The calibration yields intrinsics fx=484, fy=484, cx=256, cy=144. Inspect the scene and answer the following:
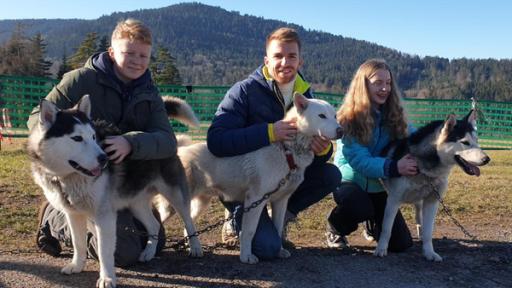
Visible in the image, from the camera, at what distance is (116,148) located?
3.73 m

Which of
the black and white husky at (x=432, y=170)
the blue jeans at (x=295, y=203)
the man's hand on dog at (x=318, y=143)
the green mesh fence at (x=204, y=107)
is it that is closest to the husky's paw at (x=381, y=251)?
the black and white husky at (x=432, y=170)

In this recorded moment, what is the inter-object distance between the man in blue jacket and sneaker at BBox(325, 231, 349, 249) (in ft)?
1.64

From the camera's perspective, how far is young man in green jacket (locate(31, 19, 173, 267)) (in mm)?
4062

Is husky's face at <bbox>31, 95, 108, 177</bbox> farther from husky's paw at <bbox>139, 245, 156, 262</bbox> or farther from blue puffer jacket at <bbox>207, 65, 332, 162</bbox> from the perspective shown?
blue puffer jacket at <bbox>207, 65, 332, 162</bbox>

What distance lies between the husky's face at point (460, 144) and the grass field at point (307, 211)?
189 cm

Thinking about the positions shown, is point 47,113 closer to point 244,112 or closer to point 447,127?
point 244,112

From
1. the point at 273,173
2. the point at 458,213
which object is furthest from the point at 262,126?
the point at 458,213

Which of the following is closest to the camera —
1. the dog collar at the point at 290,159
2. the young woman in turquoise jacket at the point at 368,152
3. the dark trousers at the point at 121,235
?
the dark trousers at the point at 121,235

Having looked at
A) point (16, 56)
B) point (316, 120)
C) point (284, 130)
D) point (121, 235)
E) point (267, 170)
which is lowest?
point (121, 235)

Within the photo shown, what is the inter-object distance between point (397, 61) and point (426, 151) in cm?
16300

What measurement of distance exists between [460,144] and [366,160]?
89cm

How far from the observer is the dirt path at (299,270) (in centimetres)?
394

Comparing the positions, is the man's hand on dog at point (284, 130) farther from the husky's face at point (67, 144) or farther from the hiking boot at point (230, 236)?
the husky's face at point (67, 144)

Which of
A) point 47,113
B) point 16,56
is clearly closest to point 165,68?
point 16,56
